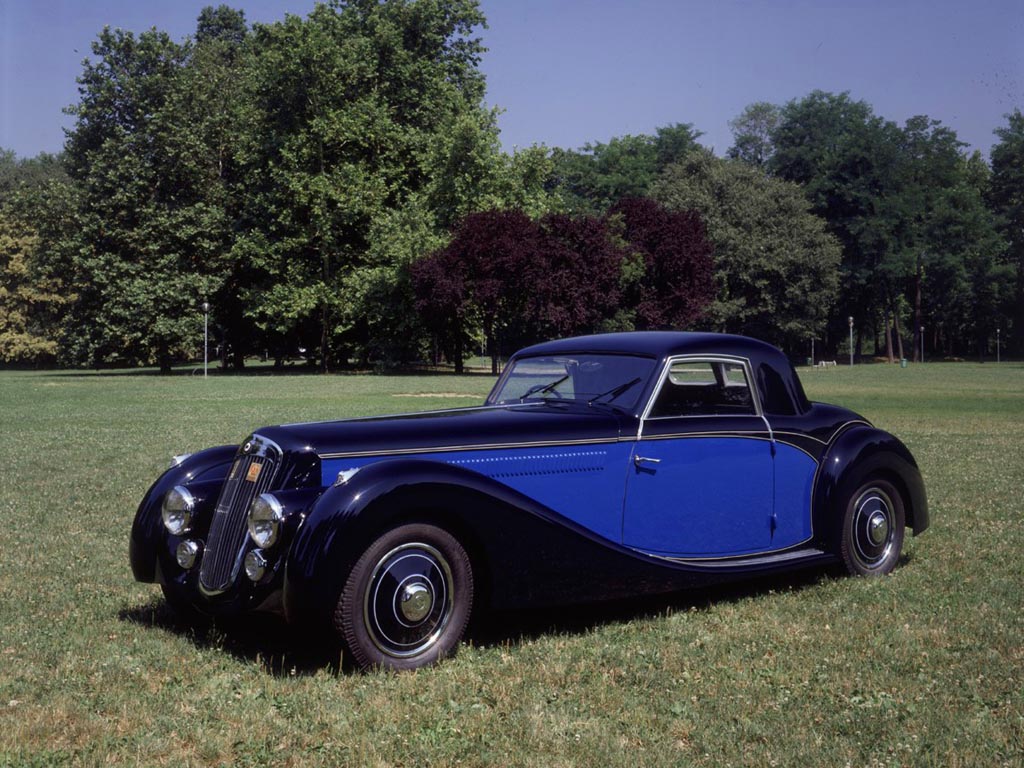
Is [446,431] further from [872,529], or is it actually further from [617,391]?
[872,529]

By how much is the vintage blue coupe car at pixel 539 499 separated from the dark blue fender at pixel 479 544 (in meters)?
0.01

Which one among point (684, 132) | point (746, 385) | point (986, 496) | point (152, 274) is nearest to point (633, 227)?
point (152, 274)

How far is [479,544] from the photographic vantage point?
5605 mm

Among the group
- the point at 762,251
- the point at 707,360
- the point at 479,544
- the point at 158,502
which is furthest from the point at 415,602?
the point at 762,251

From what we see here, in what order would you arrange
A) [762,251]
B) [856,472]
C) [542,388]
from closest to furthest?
[542,388], [856,472], [762,251]

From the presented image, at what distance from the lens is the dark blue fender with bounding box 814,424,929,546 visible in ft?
24.0

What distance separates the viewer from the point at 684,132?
95.1m

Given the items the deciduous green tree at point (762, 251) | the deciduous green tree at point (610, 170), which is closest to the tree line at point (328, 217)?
the deciduous green tree at point (762, 251)

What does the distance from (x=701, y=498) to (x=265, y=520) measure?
114 inches

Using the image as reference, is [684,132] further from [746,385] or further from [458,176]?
[746,385]

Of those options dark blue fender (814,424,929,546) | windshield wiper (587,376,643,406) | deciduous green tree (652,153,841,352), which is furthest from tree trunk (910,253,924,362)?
windshield wiper (587,376,643,406)

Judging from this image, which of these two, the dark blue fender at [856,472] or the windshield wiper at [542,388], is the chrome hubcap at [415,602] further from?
the dark blue fender at [856,472]

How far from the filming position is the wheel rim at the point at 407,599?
17.3 feet

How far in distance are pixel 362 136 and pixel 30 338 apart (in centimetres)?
3542
